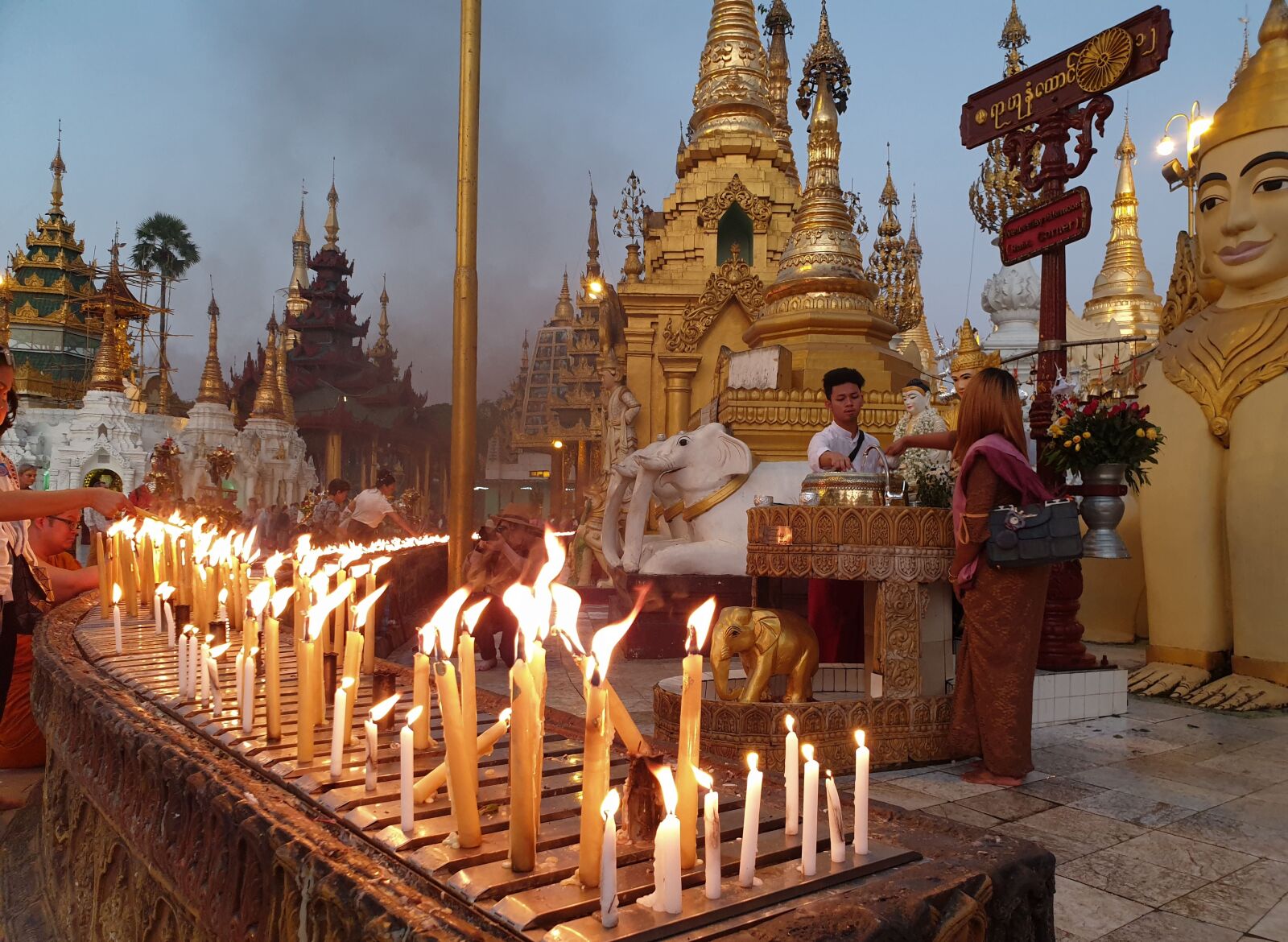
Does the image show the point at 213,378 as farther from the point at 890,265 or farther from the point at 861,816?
the point at 861,816

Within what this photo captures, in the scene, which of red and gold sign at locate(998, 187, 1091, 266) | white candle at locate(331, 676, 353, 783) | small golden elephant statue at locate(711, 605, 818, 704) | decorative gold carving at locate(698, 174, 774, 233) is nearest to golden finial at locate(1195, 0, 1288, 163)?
red and gold sign at locate(998, 187, 1091, 266)

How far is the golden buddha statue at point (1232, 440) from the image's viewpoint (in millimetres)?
6000

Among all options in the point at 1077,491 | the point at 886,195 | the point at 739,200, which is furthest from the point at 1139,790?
the point at 886,195

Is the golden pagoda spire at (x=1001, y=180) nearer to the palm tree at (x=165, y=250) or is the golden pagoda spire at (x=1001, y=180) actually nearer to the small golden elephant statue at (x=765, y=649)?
the small golden elephant statue at (x=765, y=649)

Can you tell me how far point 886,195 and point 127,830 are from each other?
23.3m

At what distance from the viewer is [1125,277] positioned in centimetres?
2311

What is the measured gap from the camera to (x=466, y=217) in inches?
174

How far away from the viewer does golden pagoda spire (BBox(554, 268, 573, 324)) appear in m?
48.1

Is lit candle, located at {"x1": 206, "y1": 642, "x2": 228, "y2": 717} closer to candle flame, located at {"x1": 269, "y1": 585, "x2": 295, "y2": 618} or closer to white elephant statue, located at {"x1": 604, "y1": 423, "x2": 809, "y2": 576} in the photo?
candle flame, located at {"x1": 269, "y1": 585, "x2": 295, "y2": 618}

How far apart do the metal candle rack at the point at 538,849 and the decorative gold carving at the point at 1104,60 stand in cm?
578

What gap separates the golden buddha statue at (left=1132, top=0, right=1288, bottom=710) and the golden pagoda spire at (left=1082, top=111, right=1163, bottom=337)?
1631 cm

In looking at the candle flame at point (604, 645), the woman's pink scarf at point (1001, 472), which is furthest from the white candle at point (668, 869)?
the woman's pink scarf at point (1001, 472)

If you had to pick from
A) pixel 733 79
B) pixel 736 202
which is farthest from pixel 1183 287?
pixel 733 79

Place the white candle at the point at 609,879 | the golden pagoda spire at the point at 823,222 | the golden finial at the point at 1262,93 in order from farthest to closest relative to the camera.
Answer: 1. the golden pagoda spire at the point at 823,222
2. the golden finial at the point at 1262,93
3. the white candle at the point at 609,879
